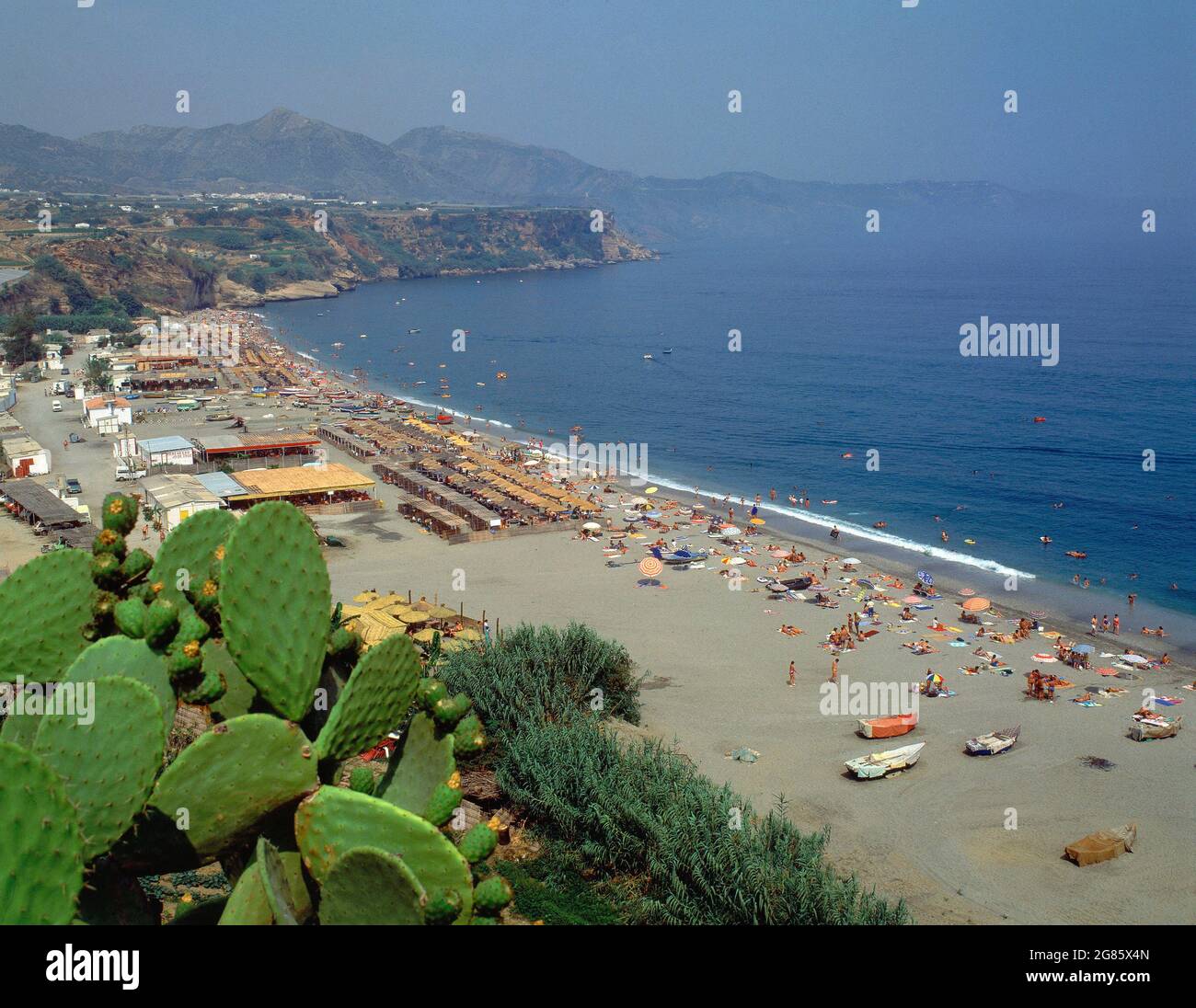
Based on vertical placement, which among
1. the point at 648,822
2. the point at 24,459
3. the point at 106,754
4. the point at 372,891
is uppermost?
the point at 106,754

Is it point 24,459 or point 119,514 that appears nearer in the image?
point 119,514

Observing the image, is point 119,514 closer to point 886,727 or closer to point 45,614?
point 45,614

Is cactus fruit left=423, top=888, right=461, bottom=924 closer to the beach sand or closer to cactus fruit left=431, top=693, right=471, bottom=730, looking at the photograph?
cactus fruit left=431, top=693, right=471, bottom=730

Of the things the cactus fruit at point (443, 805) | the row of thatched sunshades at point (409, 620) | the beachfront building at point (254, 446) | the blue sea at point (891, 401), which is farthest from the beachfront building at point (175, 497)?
the cactus fruit at point (443, 805)

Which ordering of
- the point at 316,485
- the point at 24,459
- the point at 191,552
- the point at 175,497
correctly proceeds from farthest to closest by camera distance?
1. the point at 24,459
2. the point at 316,485
3. the point at 175,497
4. the point at 191,552

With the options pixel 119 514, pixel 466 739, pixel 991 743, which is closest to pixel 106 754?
pixel 466 739

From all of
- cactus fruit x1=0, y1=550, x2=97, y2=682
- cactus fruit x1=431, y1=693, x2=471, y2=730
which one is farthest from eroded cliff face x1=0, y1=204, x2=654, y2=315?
cactus fruit x1=431, y1=693, x2=471, y2=730

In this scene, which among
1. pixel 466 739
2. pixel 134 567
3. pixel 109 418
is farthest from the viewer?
pixel 109 418

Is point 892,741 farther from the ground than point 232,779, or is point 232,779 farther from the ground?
point 232,779

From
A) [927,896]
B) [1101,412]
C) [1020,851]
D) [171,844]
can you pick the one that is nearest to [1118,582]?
[1020,851]
